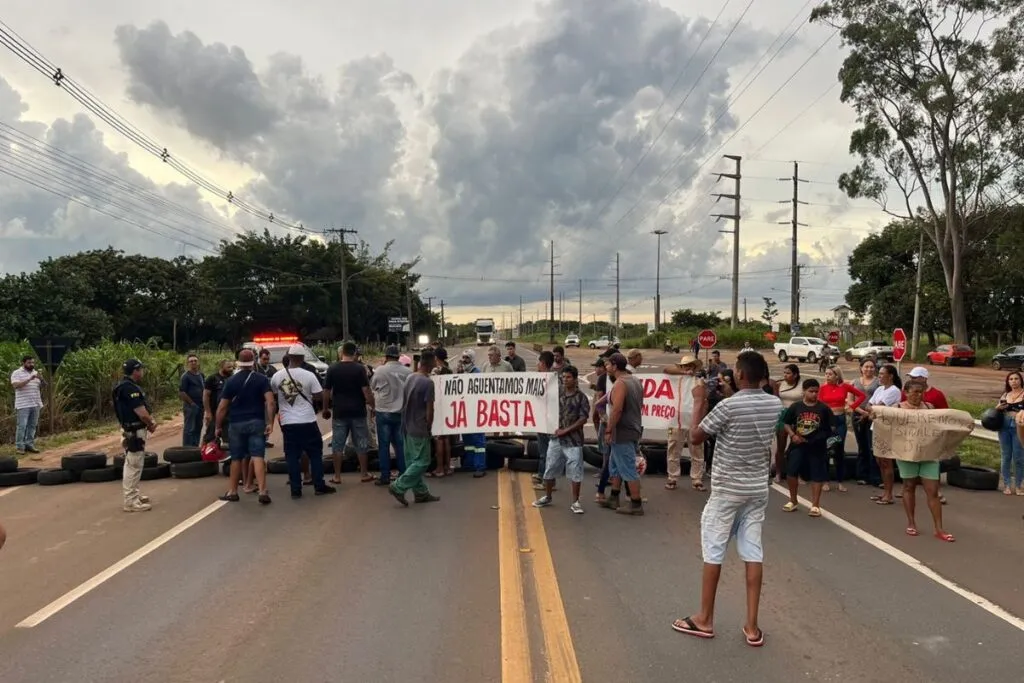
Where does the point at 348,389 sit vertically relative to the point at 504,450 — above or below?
above

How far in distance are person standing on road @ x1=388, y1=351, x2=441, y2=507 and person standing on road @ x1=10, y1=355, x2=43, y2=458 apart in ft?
26.9

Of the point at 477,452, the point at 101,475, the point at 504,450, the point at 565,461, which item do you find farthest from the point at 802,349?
the point at 101,475

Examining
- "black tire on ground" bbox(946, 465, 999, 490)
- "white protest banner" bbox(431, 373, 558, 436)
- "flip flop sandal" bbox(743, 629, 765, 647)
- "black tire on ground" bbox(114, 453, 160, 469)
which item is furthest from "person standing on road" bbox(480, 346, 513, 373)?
"flip flop sandal" bbox(743, 629, 765, 647)

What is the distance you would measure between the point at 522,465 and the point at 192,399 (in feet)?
18.0

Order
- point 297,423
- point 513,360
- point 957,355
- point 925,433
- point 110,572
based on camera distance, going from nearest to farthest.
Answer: point 110,572 < point 925,433 < point 297,423 < point 513,360 < point 957,355

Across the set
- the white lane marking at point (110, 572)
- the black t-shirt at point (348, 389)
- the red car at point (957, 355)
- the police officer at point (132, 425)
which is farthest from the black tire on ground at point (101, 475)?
the red car at point (957, 355)

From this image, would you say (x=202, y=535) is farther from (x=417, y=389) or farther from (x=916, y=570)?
(x=916, y=570)

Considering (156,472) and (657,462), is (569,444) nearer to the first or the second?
(657,462)

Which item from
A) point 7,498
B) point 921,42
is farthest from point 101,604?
point 921,42

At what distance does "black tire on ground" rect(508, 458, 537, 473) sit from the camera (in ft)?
32.5

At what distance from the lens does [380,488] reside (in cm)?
880

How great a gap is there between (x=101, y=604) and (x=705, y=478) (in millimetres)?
7142

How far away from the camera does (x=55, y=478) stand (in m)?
9.30

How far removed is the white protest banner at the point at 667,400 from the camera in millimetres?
9750
